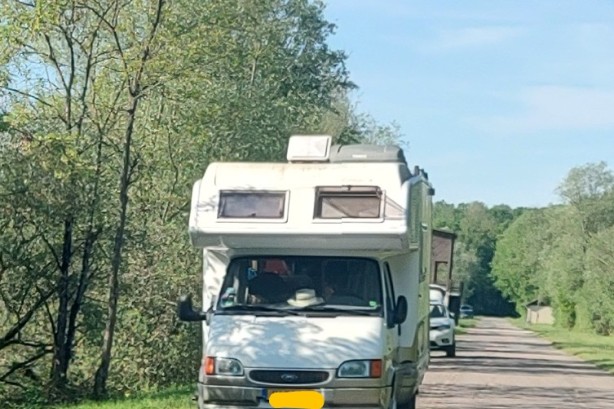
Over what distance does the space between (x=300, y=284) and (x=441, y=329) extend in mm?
21529

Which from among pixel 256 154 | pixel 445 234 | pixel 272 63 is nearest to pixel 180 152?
pixel 256 154

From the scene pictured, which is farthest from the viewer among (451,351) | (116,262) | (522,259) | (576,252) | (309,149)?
(522,259)

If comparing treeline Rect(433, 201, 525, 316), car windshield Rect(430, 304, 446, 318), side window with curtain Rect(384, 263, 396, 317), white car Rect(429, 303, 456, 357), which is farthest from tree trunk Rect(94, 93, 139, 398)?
treeline Rect(433, 201, 525, 316)

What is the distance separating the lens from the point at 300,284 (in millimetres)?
13125

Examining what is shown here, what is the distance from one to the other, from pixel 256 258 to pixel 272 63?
19.5 m

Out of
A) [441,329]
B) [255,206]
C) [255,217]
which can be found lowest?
[441,329]

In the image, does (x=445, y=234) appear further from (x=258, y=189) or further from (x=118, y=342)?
(x=258, y=189)

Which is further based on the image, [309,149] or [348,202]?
[309,149]

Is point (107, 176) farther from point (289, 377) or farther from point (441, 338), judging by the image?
point (441, 338)

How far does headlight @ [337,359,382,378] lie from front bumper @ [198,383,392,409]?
0.47 feet

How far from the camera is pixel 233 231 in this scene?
42.3 ft

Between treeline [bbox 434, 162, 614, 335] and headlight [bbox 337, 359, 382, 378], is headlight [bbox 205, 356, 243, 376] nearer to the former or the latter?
headlight [bbox 337, 359, 382, 378]

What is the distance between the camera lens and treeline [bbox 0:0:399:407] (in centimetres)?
2039

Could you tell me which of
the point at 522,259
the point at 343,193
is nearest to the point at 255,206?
the point at 343,193
